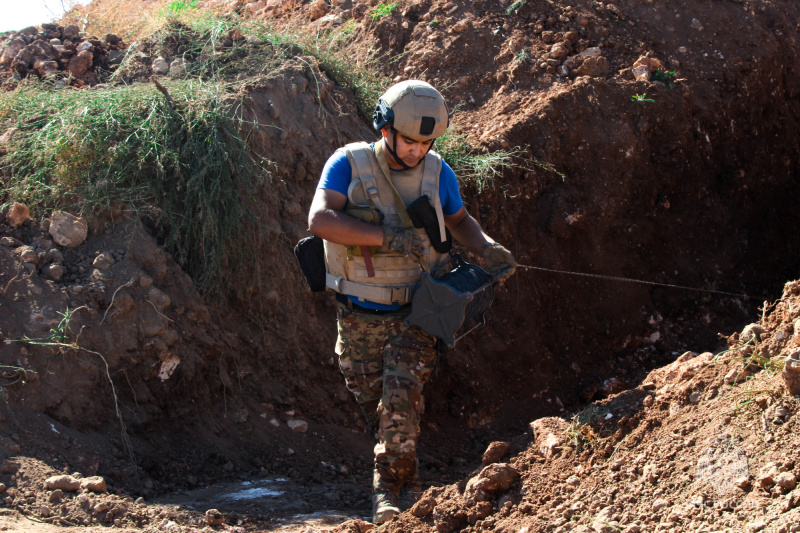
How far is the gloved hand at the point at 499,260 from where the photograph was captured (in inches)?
130

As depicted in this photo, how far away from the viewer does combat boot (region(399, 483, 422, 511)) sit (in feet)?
10.3

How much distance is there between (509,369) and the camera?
5012 millimetres

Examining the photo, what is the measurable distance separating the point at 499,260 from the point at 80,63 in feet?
11.7

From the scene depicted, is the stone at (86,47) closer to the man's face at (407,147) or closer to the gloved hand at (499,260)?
the man's face at (407,147)

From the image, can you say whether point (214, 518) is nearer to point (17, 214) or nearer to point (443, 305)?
point (443, 305)

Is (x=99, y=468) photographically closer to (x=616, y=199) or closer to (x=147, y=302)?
(x=147, y=302)

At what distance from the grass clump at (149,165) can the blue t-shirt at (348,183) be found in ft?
3.61

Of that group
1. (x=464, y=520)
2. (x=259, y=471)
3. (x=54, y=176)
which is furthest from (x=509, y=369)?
(x=54, y=176)

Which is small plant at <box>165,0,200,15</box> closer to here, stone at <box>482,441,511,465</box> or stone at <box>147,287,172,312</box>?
stone at <box>147,287,172,312</box>

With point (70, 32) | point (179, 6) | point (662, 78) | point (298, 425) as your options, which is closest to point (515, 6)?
point (662, 78)

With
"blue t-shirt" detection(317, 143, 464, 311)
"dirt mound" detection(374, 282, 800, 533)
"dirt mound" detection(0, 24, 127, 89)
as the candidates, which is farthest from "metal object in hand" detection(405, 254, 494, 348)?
"dirt mound" detection(0, 24, 127, 89)

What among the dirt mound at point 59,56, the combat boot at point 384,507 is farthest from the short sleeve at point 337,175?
the dirt mound at point 59,56

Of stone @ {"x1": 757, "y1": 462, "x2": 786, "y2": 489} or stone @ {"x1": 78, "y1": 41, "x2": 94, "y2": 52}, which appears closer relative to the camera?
stone @ {"x1": 757, "y1": 462, "x2": 786, "y2": 489}

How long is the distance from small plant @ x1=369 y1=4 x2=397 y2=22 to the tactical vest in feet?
11.6
